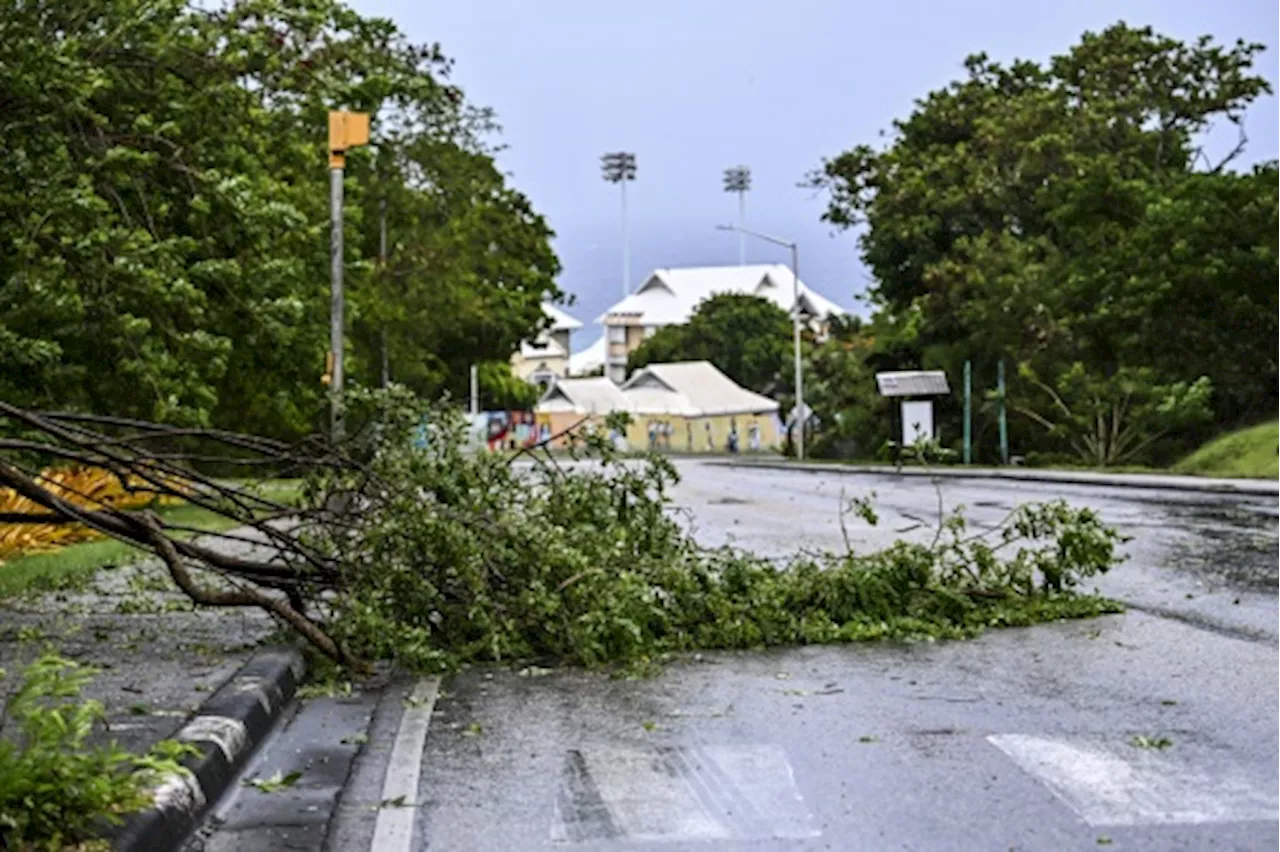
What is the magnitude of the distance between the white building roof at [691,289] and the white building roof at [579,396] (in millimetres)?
45394

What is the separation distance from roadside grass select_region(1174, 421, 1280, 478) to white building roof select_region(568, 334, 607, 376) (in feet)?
433

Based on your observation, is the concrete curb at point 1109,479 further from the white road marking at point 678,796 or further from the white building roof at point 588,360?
the white building roof at point 588,360

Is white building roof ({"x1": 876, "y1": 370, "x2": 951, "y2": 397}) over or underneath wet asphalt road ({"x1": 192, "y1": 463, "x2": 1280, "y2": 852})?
over

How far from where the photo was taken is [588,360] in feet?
591

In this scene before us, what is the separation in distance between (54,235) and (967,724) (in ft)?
36.6

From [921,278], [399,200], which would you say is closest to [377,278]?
[399,200]

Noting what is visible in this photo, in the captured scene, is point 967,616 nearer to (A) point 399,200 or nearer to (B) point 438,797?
(B) point 438,797

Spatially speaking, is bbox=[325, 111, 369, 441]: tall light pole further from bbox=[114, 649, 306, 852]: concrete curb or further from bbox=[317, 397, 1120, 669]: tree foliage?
bbox=[114, 649, 306, 852]: concrete curb

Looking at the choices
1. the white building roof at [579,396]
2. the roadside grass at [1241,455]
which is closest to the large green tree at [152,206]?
the roadside grass at [1241,455]

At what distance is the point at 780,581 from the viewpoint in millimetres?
12922

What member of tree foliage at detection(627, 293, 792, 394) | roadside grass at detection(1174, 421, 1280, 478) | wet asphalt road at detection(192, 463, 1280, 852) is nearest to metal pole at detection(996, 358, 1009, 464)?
roadside grass at detection(1174, 421, 1280, 478)

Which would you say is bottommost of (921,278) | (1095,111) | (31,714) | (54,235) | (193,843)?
(193,843)

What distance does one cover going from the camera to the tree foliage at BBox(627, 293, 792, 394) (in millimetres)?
124500

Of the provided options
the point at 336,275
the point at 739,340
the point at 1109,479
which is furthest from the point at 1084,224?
the point at 739,340
